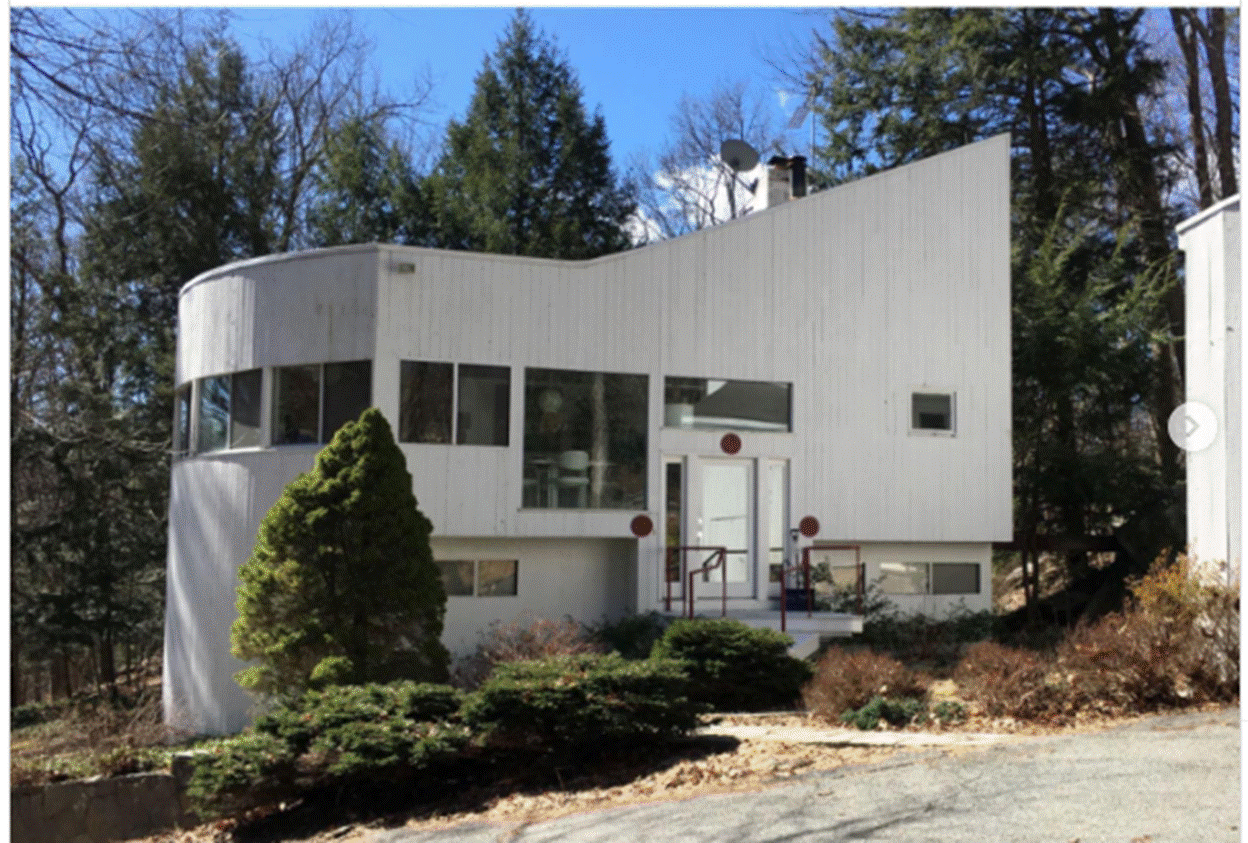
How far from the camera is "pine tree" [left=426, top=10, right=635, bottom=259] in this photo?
2908 centimetres

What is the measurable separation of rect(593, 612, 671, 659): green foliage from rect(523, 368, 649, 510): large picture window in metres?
1.49

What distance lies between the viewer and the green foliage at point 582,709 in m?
10.0

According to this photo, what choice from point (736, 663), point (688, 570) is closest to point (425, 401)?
point (688, 570)

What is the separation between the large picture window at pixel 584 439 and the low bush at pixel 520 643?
154 cm

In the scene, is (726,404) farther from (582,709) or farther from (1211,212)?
(582,709)

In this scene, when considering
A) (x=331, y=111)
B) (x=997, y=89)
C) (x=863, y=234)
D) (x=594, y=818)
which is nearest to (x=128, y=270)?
(x=331, y=111)

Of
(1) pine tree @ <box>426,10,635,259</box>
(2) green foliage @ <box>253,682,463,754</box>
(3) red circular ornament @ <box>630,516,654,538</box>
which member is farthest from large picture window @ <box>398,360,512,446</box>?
(1) pine tree @ <box>426,10,635,259</box>

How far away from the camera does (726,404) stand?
1777 centimetres

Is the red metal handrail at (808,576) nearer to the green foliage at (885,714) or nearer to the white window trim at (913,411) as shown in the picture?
the white window trim at (913,411)

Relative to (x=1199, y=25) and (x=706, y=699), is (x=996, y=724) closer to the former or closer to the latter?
(x=706, y=699)

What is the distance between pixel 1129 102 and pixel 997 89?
250cm

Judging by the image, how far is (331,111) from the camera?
3023 centimetres

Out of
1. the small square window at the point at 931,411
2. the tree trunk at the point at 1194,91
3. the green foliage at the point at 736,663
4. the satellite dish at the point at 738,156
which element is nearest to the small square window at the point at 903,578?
the small square window at the point at 931,411

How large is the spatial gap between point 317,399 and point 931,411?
8620 millimetres
